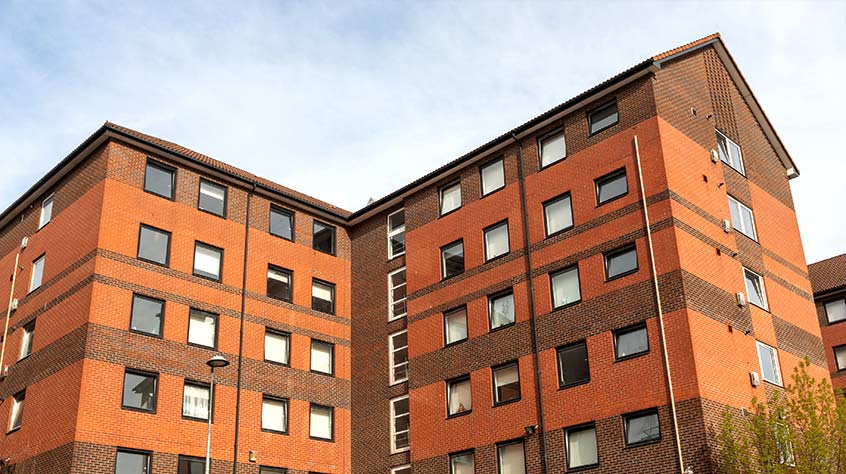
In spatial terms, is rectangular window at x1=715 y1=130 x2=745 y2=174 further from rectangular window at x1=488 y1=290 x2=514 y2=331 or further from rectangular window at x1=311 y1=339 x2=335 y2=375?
rectangular window at x1=311 y1=339 x2=335 y2=375

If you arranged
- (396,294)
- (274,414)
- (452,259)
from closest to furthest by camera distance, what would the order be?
(274,414) < (452,259) < (396,294)

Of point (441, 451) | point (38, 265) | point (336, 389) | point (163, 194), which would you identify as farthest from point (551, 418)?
point (38, 265)

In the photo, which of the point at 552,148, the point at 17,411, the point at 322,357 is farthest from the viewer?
the point at 322,357

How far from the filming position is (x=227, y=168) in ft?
119

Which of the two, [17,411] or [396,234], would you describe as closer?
[17,411]

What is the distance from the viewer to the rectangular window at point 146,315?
2962 cm

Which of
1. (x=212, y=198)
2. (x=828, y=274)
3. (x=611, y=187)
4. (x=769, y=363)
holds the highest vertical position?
(x=828, y=274)

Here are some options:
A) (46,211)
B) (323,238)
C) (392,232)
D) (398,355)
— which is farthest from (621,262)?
(46,211)

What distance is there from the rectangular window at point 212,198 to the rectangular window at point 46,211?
5.52m

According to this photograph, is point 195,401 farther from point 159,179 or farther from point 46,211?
point 46,211

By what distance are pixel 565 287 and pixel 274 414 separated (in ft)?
37.5

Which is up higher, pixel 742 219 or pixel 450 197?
pixel 450 197

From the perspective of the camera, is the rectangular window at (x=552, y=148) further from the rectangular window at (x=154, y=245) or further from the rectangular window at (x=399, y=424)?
the rectangular window at (x=154, y=245)

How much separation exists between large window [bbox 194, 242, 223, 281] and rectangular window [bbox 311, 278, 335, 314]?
4339mm
